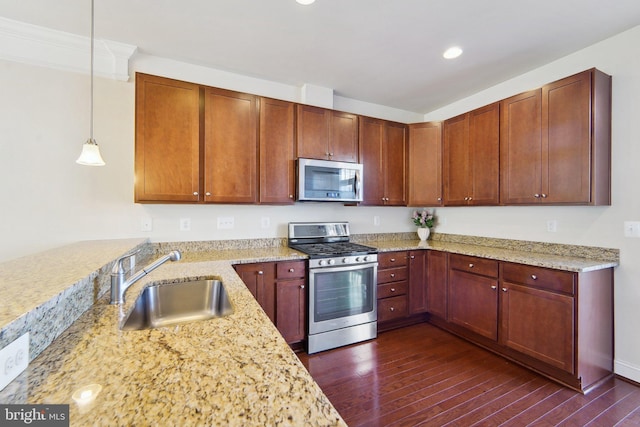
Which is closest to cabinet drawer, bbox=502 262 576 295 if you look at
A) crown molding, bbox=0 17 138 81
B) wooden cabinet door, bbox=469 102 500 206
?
wooden cabinet door, bbox=469 102 500 206

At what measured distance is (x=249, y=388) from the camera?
2.16 feet

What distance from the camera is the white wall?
2.10 metres

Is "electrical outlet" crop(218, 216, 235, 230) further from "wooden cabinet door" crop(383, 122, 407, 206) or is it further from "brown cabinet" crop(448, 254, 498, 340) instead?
"brown cabinet" crop(448, 254, 498, 340)

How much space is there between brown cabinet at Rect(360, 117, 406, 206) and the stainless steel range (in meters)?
0.76

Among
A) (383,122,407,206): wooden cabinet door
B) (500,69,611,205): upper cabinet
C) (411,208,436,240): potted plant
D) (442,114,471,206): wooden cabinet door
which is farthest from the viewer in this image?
(411,208,436,240): potted plant

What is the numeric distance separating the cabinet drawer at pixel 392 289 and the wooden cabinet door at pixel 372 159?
95 cm

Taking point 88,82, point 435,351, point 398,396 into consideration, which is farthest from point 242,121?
point 435,351

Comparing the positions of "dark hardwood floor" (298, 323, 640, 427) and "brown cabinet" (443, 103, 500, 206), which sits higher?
"brown cabinet" (443, 103, 500, 206)

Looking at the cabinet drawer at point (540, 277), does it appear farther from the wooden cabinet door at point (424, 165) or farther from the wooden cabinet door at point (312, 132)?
the wooden cabinet door at point (312, 132)

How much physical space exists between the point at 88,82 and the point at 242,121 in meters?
1.28

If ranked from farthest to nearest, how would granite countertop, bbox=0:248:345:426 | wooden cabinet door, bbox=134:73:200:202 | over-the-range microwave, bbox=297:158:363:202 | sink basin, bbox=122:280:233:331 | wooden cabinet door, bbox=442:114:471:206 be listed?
wooden cabinet door, bbox=442:114:471:206 → over-the-range microwave, bbox=297:158:363:202 → wooden cabinet door, bbox=134:73:200:202 → sink basin, bbox=122:280:233:331 → granite countertop, bbox=0:248:345:426

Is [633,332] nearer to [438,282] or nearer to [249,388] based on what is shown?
[438,282]

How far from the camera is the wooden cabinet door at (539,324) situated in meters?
2.01

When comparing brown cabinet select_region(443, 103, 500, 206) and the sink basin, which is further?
brown cabinet select_region(443, 103, 500, 206)
